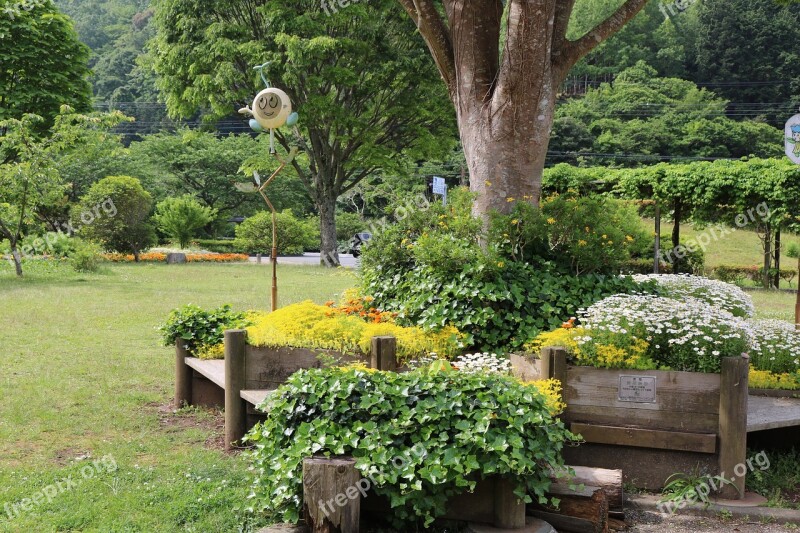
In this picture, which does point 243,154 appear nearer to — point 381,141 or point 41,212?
point 41,212

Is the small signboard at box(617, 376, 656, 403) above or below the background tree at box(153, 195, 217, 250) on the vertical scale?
below

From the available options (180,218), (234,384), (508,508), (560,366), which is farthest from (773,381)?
(180,218)

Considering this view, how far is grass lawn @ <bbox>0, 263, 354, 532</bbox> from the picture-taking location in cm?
427

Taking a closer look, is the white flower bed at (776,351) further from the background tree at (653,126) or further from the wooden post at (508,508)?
the background tree at (653,126)

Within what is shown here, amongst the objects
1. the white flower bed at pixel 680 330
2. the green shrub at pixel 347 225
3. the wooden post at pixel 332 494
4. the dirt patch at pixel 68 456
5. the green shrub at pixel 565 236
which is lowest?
the dirt patch at pixel 68 456

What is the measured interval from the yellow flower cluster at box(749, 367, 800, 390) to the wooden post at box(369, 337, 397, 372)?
3.11 m

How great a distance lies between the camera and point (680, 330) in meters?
5.12

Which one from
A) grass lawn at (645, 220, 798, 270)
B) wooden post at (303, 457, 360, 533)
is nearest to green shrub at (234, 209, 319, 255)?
grass lawn at (645, 220, 798, 270)

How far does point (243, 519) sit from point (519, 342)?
283 centimetres

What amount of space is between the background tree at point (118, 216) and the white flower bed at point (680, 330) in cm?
2424

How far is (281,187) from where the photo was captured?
1709 inches

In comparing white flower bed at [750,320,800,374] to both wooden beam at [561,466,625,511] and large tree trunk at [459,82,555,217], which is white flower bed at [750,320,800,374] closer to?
large tree trunk at [459,82,555,217]

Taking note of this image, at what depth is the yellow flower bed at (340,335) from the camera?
5.74m

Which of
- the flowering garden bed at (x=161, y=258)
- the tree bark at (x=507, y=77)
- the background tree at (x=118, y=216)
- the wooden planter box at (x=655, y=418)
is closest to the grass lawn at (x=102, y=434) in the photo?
the tree bark at (x=507, y=77)
